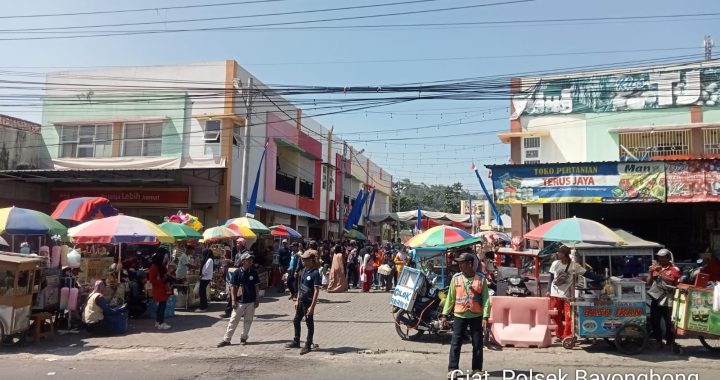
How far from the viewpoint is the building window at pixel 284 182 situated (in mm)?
28117

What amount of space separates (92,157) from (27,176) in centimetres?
247

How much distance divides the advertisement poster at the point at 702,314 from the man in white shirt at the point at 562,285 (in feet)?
5.45

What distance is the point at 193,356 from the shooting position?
8.84 metres

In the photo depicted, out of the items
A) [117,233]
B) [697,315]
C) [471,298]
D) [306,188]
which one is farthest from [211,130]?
[697,315]

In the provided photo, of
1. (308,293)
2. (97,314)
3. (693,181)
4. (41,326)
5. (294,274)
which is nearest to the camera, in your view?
(308,293)

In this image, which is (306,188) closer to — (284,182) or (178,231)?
(284,182)

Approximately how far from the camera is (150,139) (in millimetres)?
22672

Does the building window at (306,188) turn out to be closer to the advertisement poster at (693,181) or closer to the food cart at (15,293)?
the advertisement poster at (693,181)

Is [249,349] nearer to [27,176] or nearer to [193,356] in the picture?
[193,356]

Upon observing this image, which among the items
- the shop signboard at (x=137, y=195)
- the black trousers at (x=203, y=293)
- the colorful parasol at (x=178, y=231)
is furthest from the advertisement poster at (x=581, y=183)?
the shop signboard at (x=137, y=195)

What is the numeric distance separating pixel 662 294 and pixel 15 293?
1073 cm

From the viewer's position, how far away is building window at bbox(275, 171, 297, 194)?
28.1 meters

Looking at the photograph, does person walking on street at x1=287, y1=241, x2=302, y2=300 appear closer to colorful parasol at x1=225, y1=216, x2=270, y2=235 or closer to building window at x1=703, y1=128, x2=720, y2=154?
colorful parasol at x1=225, y1=216, x2=270, y2=235

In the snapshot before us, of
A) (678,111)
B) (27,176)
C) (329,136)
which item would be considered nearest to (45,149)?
(27,176)
